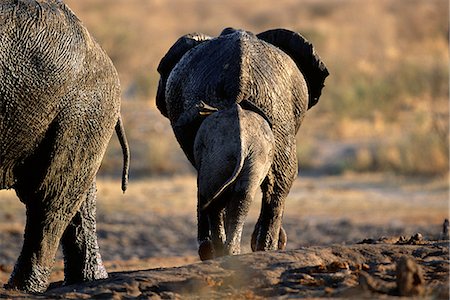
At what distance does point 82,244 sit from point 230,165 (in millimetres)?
1341

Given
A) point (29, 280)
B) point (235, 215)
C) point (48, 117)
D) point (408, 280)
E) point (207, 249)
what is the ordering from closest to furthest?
point (408, 280) → point (48, 117) → point (235, 215) → point (29, 280) → point (207, 249)

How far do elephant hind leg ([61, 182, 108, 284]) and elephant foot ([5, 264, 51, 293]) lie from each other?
423mm

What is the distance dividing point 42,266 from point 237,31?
83.2 inches

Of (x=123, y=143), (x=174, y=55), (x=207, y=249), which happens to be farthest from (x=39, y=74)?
(x=174, y=55)

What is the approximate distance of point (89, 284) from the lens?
598 centimetres

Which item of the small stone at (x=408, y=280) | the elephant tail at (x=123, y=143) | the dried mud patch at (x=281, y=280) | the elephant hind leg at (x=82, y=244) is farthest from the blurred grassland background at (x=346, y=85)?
the small stone at (x=408, y=280)

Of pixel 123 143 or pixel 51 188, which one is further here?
pixel 123 143

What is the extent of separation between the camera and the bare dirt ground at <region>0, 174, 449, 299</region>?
5852mm

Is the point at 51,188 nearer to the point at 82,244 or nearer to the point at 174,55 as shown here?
the point at 82,244

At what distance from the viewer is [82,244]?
723 centimetres

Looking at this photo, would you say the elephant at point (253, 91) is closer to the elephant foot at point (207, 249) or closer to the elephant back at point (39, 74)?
the elephant foot at point (207, 249)

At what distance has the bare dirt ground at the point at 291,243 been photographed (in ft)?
19.2

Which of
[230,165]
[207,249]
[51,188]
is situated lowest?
[207,249]

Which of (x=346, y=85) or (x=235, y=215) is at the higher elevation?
(x=346, y=85)
